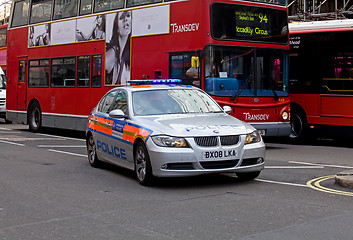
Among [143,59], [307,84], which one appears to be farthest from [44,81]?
[307,84]

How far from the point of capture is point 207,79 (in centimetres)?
1423

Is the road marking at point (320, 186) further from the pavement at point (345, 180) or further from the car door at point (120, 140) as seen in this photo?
the car door at point (120, 140)

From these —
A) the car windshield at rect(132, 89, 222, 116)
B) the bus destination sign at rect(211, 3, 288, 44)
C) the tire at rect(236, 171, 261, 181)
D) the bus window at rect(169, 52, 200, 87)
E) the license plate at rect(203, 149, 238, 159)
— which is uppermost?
the bus destination sign at rect(211, 3, 288, 44)

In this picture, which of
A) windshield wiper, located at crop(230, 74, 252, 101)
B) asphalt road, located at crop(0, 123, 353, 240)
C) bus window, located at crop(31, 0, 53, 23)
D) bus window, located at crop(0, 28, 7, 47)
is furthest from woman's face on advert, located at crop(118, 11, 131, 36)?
bus window, located at crop(0, 28, 7, 47)

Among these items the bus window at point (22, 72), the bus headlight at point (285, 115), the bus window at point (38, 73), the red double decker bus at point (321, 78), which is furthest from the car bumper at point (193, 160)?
the bus window at point (22, 72)

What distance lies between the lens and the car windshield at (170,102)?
9922mm

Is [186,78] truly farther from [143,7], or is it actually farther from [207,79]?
[143,7]

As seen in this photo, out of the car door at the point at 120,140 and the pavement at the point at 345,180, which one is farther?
the car door at the point at 120,140

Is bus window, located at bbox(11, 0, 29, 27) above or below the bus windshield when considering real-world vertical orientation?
above

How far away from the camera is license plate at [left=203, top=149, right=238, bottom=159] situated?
8648 millimetres

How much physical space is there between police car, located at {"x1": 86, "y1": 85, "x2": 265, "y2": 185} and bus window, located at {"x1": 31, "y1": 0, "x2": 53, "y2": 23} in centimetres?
1055

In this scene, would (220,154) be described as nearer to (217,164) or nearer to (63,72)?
(217,164)

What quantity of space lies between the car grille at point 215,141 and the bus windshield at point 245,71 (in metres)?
5.44

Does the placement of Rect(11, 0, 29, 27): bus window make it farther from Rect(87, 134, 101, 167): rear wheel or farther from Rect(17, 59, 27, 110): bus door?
Rect(87, 134, 101, 167): rear wheel
